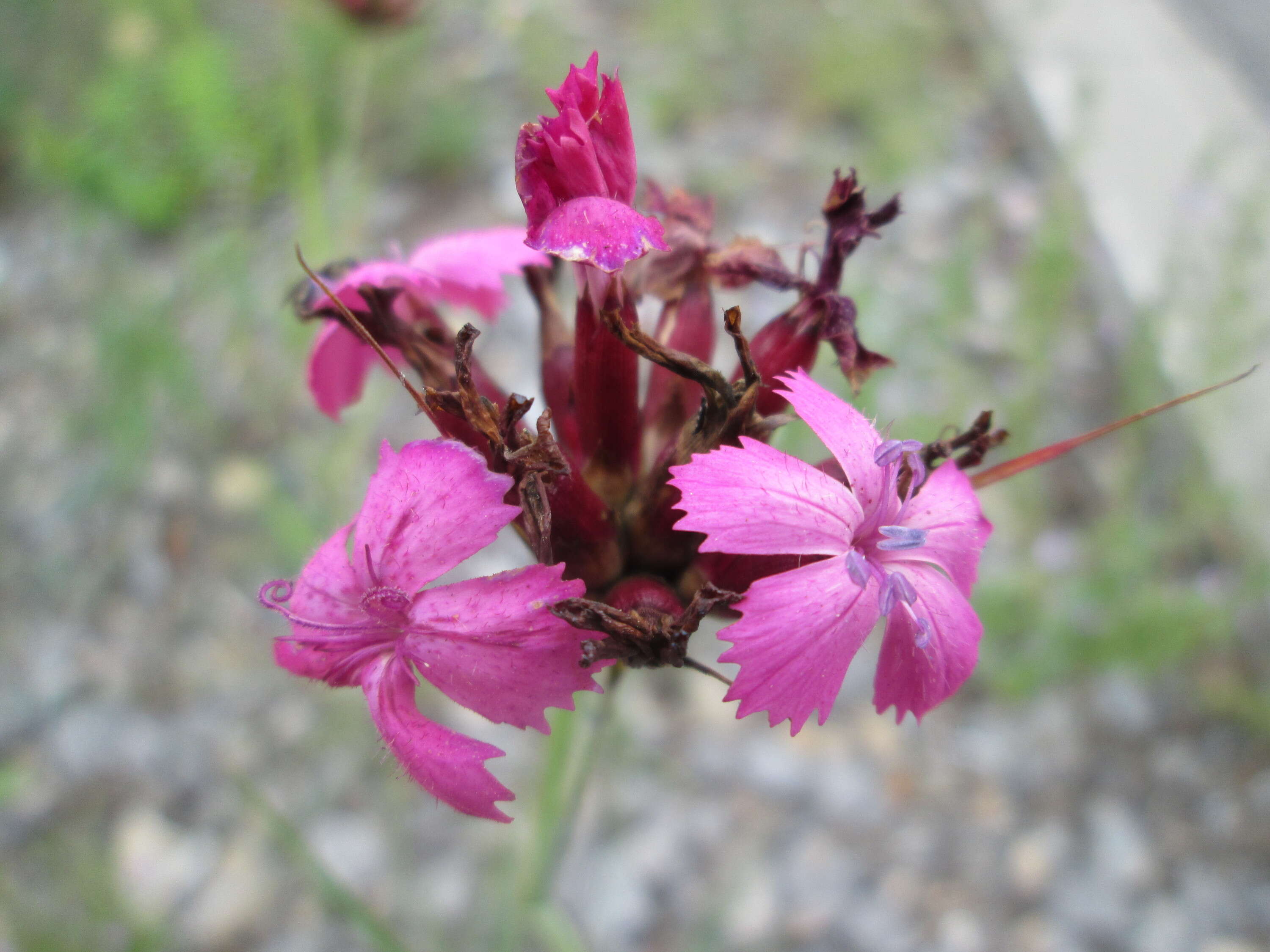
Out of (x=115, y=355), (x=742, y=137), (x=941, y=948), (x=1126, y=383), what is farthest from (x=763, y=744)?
(x=742, y=137)

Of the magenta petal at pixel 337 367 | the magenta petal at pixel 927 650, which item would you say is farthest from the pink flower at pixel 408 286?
the magenta petal at pixel 927 650

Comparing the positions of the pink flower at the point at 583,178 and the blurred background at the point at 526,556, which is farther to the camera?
the blurred background at the point at 526,556

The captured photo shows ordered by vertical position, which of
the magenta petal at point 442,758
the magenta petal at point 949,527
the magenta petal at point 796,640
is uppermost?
the magenta petal at point 949,527

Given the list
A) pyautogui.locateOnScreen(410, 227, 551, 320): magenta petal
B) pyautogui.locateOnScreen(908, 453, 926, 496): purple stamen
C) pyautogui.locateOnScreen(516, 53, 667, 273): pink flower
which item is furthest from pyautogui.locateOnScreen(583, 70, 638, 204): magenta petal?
pyautogui.locateOnScreen(908, 453, 926, 496): purple stamen

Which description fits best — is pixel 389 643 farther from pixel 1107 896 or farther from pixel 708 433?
pixel 1107 896

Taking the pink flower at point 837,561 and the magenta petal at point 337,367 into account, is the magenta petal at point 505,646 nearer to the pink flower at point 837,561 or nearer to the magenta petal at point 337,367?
the pink flower at point 837,561

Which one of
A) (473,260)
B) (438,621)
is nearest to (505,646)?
(438,621)
